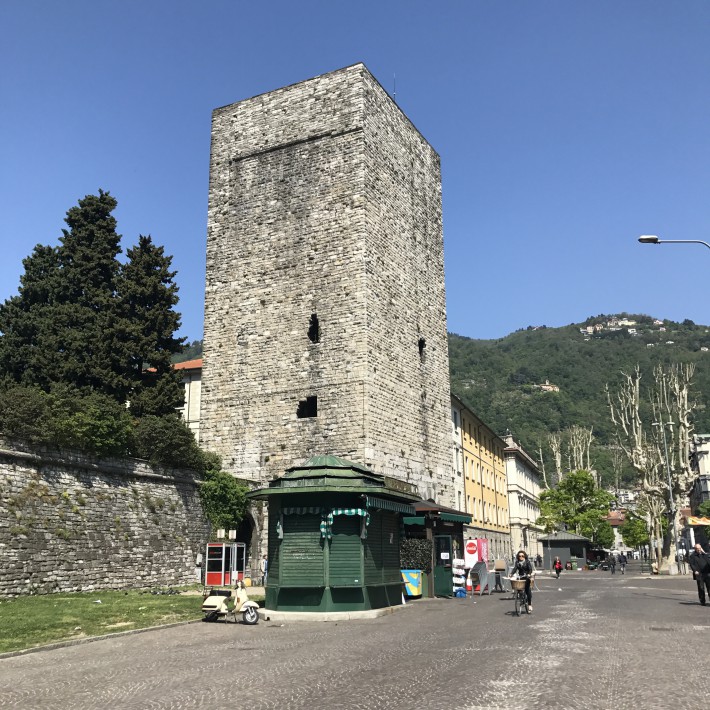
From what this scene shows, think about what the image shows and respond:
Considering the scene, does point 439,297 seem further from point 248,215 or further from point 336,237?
point 248,215

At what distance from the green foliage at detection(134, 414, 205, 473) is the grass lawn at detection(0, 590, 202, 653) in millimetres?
5857

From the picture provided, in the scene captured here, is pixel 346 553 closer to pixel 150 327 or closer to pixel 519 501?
pixel 150 327

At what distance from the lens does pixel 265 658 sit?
10367 millimetres

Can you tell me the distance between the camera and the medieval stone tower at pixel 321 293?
28.8m

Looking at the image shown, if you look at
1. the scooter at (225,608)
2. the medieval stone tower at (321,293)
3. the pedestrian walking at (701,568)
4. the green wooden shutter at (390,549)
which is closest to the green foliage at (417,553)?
the green wooden shutter at (390,549)

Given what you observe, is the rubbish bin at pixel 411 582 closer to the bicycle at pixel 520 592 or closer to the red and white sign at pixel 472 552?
the red and white sign at pixel 472 552

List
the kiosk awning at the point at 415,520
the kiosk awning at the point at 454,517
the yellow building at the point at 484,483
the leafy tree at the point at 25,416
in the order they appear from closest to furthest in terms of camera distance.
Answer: the leafy tree at the point at 25,416 < the kiosk awning at the point at 415,520 < the kiosk awning at the point at 454,517 < the yellow building at the point at 484,483

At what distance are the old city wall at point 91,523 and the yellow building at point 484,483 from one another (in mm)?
27993

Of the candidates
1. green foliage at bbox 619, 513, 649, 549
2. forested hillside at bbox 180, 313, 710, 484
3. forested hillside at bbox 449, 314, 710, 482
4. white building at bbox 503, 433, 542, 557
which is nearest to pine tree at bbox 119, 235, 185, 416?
white building at bbox 503, 433, 542, 557

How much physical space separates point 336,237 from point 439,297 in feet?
26.4

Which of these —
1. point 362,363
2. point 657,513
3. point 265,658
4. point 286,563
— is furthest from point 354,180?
point 657,513

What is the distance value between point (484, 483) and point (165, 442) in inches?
1674

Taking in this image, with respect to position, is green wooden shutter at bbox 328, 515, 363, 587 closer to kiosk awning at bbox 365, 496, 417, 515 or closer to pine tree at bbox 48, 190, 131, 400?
kiosk awning at bbox 365, 496, 417, 515

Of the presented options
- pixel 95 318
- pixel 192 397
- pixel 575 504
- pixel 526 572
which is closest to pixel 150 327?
pixel 95 318
